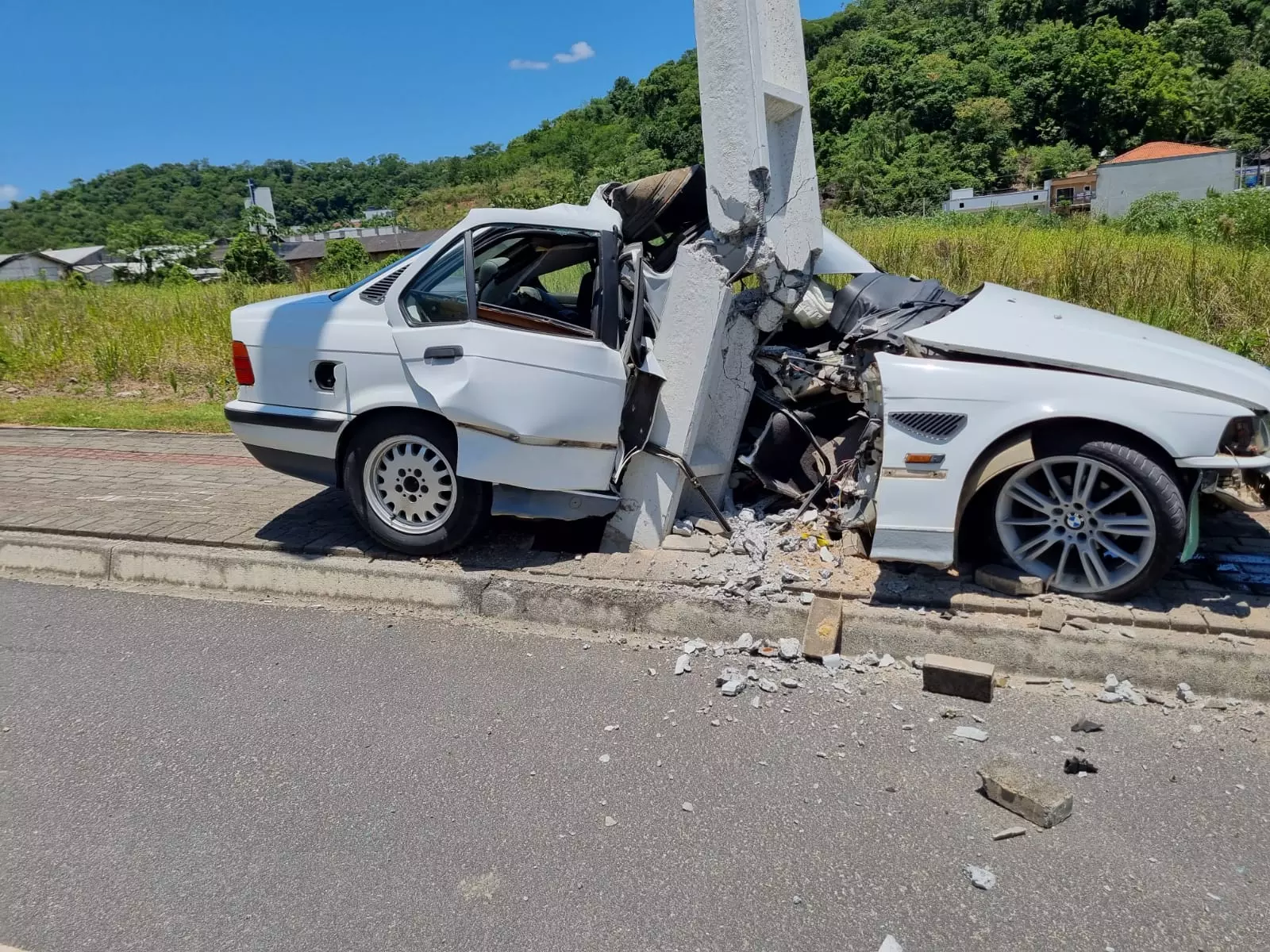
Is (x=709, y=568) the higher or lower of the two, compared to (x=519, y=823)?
higher

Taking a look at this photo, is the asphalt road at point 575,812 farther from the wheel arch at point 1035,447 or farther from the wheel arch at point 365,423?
the wheel arch at point 365,423

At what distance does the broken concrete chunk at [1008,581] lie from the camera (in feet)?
13.6

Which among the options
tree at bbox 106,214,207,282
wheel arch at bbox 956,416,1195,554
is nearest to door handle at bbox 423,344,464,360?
wheel arch at bbox 956,416,1195,554

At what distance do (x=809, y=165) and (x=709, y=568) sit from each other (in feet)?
7.96

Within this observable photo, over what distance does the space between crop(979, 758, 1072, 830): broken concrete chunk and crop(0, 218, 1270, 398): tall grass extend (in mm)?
6950

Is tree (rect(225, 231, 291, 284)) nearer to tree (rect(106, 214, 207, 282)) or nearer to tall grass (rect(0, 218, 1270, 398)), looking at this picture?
tree (rect(106, 214, 207, 282))

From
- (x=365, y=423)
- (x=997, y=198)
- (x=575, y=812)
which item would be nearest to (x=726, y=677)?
(x=575, y=812)

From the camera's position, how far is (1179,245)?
1133cm

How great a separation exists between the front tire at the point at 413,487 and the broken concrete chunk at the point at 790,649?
1.84 metres

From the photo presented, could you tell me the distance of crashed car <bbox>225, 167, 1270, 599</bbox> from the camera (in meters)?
3.96

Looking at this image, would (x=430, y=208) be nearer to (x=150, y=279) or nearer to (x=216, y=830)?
(x=150, y=279)

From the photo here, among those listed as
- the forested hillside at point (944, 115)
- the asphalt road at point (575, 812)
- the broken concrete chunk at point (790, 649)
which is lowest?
the asphalt road at point (575, 812)

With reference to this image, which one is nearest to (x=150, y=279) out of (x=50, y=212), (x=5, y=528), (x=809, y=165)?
(x=5, y=528)

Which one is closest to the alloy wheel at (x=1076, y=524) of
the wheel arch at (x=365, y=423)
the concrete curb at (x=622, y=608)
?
the concrete curb at (x=622, y=608)
